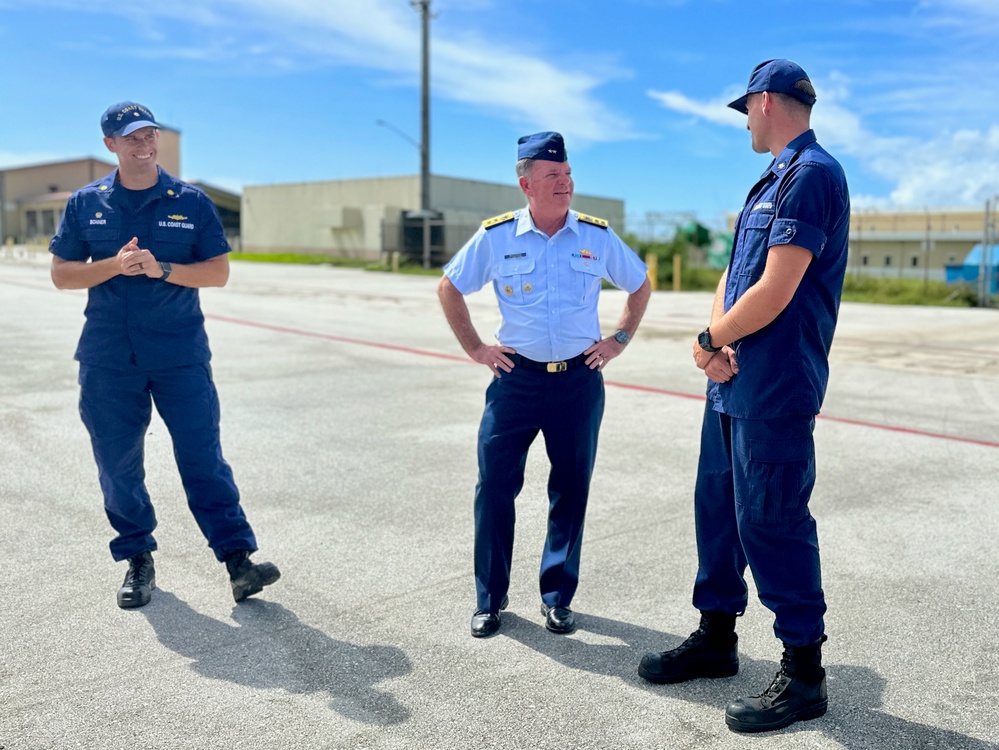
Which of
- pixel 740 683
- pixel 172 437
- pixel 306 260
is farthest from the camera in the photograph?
pixel 306 260

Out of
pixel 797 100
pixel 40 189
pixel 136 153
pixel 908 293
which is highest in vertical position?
pixel 40 189

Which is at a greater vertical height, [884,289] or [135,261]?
[135,261]

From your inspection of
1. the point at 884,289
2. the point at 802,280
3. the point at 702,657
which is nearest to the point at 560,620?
the point at 702,657

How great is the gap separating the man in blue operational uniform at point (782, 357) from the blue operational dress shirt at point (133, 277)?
221 cm

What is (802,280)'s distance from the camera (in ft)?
9.68

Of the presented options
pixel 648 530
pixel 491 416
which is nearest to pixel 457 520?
pixel 648 530

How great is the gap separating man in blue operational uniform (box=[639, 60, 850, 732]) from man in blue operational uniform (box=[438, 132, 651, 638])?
2.37ft

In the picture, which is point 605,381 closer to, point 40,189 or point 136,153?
point 136,153

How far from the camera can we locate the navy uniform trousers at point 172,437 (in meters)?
4.01

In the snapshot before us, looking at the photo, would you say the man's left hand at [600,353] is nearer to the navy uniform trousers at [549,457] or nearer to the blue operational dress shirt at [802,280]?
the navy uniform trousers at [549,457]

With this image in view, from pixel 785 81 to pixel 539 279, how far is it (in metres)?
1.20

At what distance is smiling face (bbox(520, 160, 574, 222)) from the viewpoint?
3.67 meters

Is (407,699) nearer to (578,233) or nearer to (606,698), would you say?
(606,698)

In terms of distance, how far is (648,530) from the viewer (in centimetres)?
502
